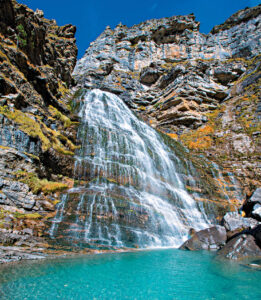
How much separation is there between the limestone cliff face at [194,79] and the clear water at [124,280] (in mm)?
15557

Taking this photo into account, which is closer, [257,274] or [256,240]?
[257,274]

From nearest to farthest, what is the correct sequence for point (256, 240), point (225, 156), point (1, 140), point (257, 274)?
point (257, 274) < point (256, 240) < point (1, 140) < point (225, 156)

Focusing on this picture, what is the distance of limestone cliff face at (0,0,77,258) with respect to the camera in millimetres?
8020

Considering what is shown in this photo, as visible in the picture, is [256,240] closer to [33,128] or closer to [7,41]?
[33,128]

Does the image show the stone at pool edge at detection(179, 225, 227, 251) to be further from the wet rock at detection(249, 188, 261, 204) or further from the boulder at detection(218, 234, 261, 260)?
the wet rock at detection(249, 188, 261, 204)

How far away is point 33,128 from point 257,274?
37.0 feet

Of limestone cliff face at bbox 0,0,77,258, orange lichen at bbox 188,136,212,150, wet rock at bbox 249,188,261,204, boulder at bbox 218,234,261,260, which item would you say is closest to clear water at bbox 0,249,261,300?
boulder at bbox 218,234,261,260

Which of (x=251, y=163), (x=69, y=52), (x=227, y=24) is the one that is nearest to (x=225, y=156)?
(x=251, y=163)

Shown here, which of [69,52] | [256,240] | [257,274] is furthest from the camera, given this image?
[69,52]

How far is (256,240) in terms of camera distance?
8.56m

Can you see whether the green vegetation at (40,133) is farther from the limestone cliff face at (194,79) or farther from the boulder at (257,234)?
the limestone cliff face at (194,79)

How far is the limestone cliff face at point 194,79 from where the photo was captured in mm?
26547

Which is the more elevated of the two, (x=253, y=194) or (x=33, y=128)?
(x=33, y=128)

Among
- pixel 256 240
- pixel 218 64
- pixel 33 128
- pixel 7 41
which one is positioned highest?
pixel 218 64
